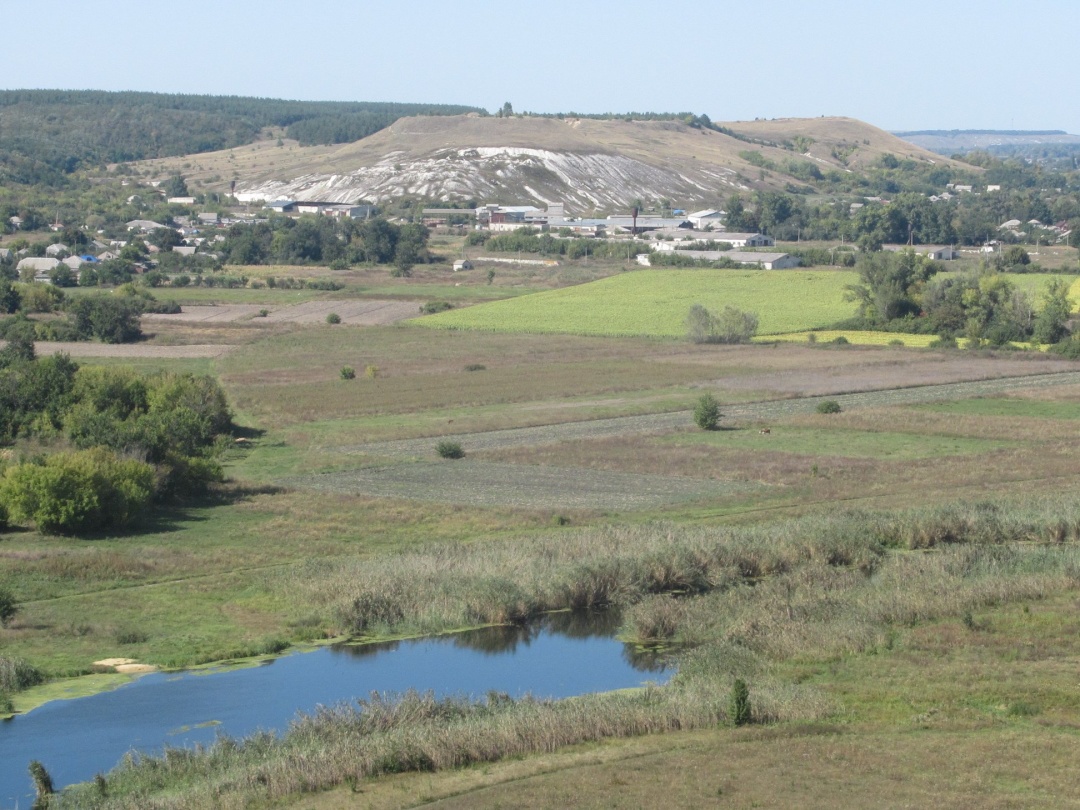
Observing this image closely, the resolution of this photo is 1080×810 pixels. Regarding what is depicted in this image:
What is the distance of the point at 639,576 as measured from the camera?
31.2 m

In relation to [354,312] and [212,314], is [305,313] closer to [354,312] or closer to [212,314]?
[354,312]

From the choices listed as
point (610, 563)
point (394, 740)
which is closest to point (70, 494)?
point (610, 563)

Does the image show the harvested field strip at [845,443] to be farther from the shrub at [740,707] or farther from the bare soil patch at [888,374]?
the shrub at [740,707]

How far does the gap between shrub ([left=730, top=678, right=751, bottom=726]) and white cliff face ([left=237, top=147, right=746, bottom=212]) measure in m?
145

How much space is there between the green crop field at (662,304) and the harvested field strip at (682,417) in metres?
19.2

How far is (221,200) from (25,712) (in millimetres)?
159346

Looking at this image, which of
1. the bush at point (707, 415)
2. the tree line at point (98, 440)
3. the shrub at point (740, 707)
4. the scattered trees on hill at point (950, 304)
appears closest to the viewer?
the shrub at point (740, 707)

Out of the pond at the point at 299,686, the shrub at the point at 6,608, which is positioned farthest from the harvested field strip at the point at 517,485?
the shrub at the point at 6,608

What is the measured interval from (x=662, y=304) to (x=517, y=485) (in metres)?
48.0

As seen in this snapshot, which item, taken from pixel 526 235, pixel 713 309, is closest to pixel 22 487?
pixel 713 309

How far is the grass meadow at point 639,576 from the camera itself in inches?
790

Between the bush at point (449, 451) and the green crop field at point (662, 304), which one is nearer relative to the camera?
the bush at point (449, 451)

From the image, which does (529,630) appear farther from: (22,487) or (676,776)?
(22,487)

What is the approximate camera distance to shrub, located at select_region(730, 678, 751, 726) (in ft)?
71.7
